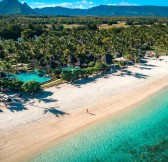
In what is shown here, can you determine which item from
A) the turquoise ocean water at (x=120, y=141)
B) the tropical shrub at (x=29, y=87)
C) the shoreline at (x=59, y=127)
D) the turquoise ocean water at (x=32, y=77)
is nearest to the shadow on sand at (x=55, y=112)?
the shoreline at (x=59, y=127)

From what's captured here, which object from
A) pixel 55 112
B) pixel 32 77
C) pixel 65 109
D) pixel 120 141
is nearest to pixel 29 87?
pixel 55 112

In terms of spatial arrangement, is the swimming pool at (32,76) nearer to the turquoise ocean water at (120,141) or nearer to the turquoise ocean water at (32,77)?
the turquoise ocean water at (32,77)

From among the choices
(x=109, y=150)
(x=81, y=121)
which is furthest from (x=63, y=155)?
(x=81, y=121)

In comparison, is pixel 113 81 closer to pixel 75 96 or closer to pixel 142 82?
pixel 142 82

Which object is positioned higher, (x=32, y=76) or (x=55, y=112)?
(x=32, y=76)

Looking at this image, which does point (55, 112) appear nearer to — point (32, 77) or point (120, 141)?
point (120, 141)

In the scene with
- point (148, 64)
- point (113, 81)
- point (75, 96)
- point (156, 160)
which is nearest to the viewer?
point (156, 160)

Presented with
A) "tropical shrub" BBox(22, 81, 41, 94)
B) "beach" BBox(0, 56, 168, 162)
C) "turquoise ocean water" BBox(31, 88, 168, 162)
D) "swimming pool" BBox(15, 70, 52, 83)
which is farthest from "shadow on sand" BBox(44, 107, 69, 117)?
"swimming pool" BBox(15, 70, 52, 83)
